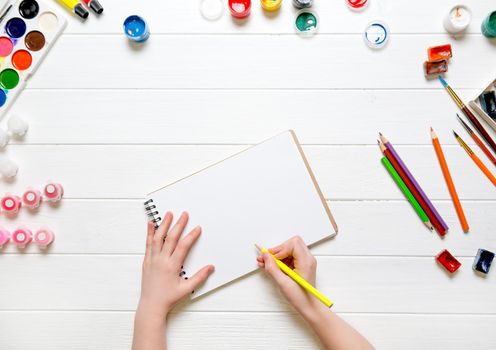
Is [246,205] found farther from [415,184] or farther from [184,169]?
[415,184]

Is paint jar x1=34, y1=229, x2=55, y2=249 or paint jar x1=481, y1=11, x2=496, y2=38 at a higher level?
paint jar x1=481, y1=11, x2=496, y2=38

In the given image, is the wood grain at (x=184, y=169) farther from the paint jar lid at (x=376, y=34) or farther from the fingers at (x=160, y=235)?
the paint jar lid at (x=376, y=34)

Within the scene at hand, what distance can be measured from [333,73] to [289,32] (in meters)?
0.13

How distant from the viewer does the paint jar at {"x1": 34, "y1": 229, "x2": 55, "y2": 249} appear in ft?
3.06

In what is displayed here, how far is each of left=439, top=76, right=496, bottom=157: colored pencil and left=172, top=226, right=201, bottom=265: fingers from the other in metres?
0.59

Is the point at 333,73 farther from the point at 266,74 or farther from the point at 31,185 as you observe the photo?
the point at 31,185

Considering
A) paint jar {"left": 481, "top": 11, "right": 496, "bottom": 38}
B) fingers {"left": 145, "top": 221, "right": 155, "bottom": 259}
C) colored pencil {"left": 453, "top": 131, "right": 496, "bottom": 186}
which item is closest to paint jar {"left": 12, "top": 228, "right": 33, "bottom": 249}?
fingers {"left": 145, "top": 221, "right": 155, "bottom": 259}

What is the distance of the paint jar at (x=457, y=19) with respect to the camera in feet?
3.07

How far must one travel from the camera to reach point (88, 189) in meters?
0.96

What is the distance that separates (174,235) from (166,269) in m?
0.07

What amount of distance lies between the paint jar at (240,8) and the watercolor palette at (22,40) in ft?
1.18

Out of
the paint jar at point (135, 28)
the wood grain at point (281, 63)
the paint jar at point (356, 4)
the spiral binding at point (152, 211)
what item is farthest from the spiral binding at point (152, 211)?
the paint jar at point (356, 4)

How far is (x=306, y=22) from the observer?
95 cm

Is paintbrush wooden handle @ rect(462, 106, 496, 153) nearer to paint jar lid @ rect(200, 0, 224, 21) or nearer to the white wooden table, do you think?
the white wooden table
